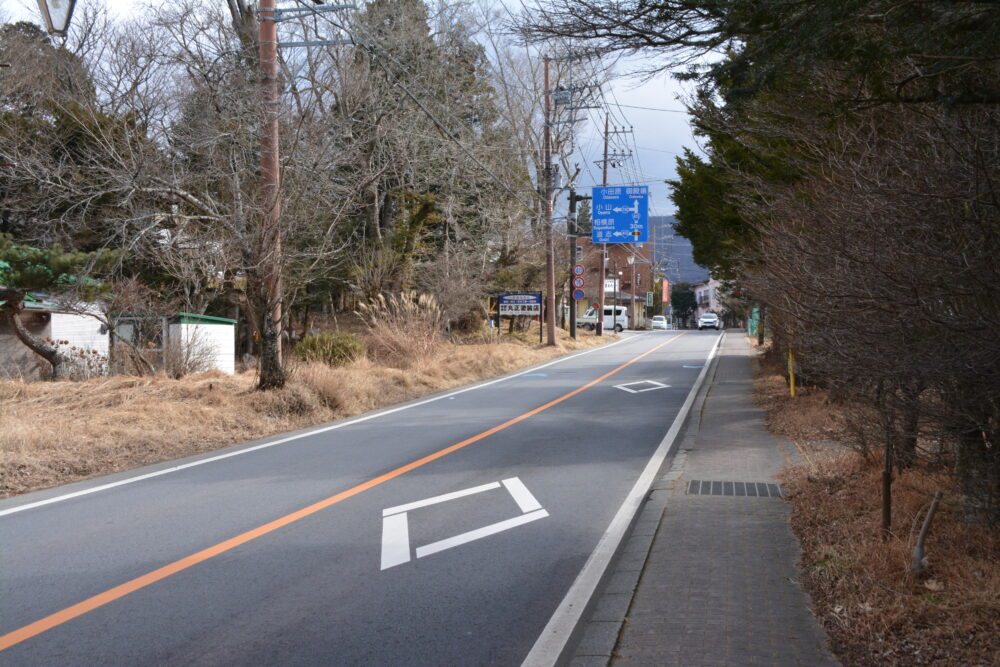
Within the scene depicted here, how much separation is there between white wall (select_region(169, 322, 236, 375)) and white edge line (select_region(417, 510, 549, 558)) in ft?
36.4

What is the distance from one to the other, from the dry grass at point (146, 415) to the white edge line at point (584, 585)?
230 inches

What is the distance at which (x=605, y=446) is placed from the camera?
1062cm

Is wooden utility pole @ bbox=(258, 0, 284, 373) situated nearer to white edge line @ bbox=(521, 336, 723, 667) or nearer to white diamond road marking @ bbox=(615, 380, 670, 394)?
white edge line @ bbox=(521, 336, 723, 667)

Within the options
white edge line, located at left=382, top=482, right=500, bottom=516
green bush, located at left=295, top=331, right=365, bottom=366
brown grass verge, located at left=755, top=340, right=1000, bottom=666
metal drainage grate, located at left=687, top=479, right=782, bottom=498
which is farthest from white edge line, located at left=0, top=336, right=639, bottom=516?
brown grass verge, located at left=755, top=340, right=1000, bottom=666

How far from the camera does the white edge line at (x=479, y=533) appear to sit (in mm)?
5887

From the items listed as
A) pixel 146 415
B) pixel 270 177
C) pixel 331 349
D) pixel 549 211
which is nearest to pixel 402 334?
pixel 331 349

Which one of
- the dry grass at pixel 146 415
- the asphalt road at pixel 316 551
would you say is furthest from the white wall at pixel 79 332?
the asphalt road at pixel 316 551

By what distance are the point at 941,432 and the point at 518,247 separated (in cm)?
3130

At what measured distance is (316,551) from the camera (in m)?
5.80

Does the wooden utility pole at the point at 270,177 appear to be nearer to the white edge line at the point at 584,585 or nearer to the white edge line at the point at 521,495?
the white edge line at the point at 521,495

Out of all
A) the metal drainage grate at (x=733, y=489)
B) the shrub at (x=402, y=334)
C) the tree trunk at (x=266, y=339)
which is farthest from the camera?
the shrub at (x=402, y=334)

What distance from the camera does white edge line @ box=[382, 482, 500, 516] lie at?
7.05 meters

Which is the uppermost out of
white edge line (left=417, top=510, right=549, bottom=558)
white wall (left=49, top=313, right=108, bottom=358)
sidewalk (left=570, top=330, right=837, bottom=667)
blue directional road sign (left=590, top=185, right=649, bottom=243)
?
blue directional road sign (left=590, top=185, right=649, bottom=243)

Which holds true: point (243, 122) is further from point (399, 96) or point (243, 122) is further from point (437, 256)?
point (437, 256)
